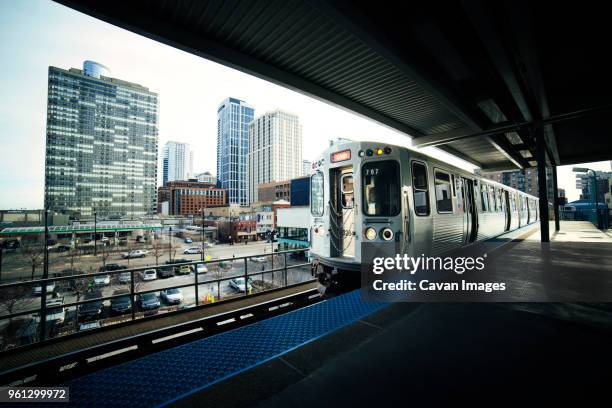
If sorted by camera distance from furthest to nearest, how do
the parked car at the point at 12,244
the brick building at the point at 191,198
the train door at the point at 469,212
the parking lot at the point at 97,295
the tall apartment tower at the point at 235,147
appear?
1. the tall apartment tower at the point at 235,147
2. the brick building at the point at 191,198
3. the parked car at the point at 12,244
4. the parking lot at the point at 97,295
5. the train door at the point at 469,212

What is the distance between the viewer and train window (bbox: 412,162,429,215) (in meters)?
5.38

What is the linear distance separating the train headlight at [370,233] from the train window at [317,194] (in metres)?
1.36

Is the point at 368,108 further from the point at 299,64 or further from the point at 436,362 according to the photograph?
the point at 436,362

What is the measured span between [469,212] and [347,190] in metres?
4.98

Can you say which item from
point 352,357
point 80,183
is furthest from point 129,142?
point 352,357

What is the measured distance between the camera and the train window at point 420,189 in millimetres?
5378

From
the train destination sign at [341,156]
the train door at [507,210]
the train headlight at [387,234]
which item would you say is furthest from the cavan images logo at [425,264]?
the train door at [507,210]

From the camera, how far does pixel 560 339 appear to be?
277cm

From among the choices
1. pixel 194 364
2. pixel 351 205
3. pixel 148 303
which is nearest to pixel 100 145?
pixel 148 303

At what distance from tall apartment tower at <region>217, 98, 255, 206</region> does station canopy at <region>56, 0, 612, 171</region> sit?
424 feet

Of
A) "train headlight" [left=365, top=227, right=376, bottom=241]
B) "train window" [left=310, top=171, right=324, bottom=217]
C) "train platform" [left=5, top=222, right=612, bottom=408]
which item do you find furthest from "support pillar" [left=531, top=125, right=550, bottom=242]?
"train window" [left=310, top=171, right=324, bottom=217]

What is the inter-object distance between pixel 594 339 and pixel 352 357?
2.83 m

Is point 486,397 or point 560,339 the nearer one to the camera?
point 486,397

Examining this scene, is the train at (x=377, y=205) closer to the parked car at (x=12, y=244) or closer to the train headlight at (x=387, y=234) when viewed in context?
the train headlight at (x=387, y=234)
